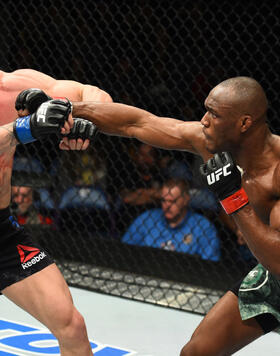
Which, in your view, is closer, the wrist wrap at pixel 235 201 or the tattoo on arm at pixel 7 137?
the wrist wrap at pixel 235 201

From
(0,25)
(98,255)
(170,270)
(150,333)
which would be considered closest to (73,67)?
(0,25)

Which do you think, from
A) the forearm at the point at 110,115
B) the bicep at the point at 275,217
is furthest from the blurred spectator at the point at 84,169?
the bicep at the point at 275,217

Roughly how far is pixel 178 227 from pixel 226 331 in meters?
1.37

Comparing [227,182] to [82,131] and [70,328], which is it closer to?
[82,131]

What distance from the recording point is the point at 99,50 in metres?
3.77

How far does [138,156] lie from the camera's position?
3.60 metres

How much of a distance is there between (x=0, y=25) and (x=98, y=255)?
1.52 metres

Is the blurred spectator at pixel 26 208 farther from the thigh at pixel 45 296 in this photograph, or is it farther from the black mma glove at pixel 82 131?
the black mma glove at pixel 82 131

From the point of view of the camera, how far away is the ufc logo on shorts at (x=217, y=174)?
5.10 ft

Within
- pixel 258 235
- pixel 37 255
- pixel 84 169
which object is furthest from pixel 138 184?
pixel 258 235

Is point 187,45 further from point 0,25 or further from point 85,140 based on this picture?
point 85,140

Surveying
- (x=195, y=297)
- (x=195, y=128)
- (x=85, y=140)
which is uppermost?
(x=85, y=140)

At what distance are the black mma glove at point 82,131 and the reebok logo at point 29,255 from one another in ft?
1.17

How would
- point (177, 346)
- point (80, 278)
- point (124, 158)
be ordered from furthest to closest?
point (124, 158) → point (80, 278) → point (177, 346)
